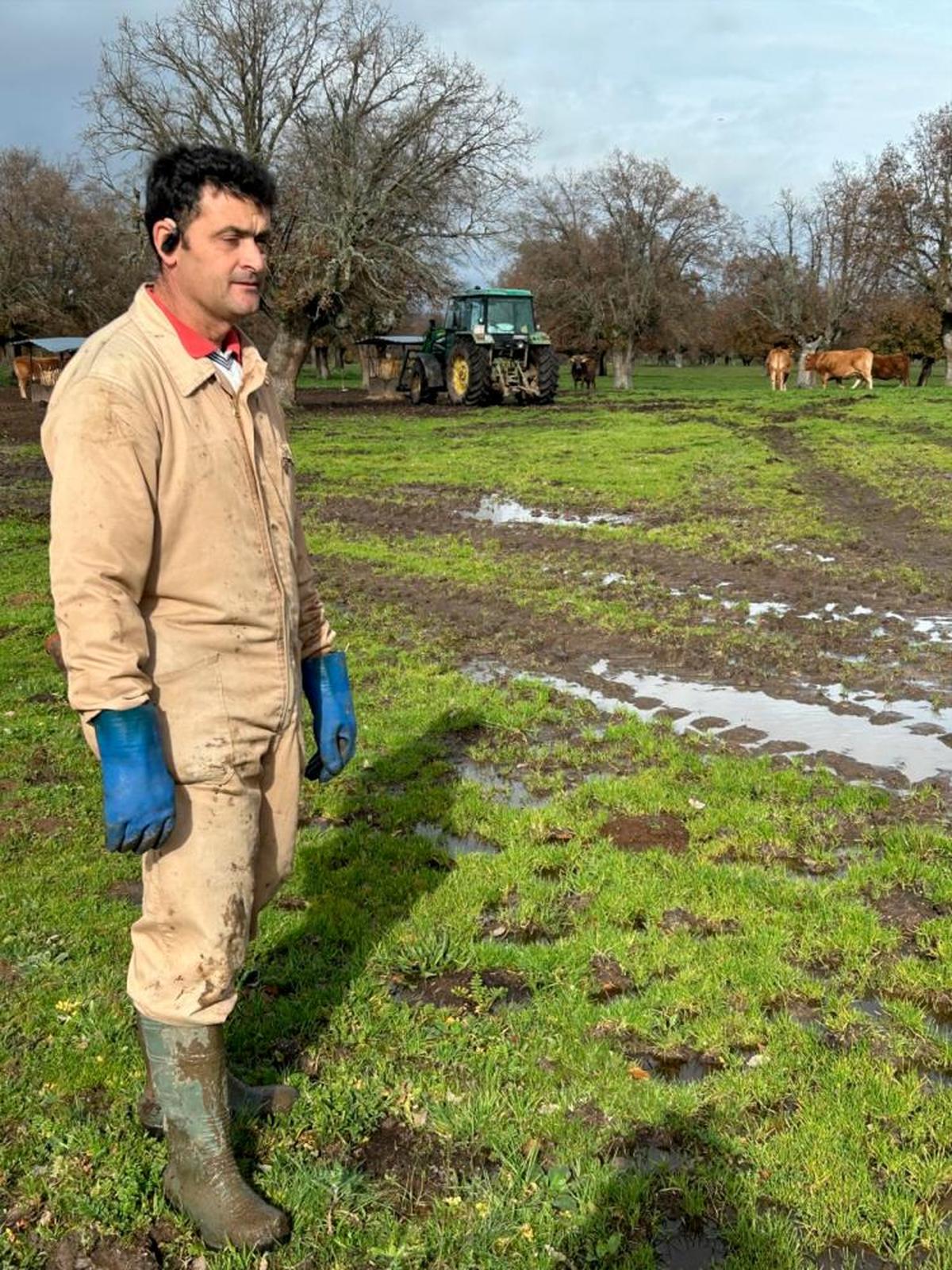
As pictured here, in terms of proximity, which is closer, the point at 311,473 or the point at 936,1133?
the point at 936,1133

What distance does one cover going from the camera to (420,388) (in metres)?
34.0

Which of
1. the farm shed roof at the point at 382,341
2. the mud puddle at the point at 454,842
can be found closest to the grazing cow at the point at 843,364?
the farm shed roof at the point at 382,341

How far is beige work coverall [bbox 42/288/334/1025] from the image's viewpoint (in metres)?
2.35

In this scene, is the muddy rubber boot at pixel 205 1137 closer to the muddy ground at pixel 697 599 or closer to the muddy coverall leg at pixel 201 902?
the muddy coverall leg at pixel 201 902

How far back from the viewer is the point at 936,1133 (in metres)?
2.99

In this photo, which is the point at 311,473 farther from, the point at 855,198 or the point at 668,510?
the point at 855,198

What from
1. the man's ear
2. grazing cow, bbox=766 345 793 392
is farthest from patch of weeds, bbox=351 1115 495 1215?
grazing cow, bbox=766 345 793 392

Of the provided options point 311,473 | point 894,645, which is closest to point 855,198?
point 311,473

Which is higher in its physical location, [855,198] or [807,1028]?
[855,198]

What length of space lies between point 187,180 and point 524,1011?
Answer: 277 centimetres

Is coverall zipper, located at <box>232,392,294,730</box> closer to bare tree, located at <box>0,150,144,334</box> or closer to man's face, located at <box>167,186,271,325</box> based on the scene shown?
man's face, located at <box>167,186,271,325</box>

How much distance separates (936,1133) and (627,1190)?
92 cm

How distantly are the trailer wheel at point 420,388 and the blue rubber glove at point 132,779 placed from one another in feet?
106

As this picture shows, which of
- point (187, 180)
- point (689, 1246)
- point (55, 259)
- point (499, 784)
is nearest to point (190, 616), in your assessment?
point (187, 180)
